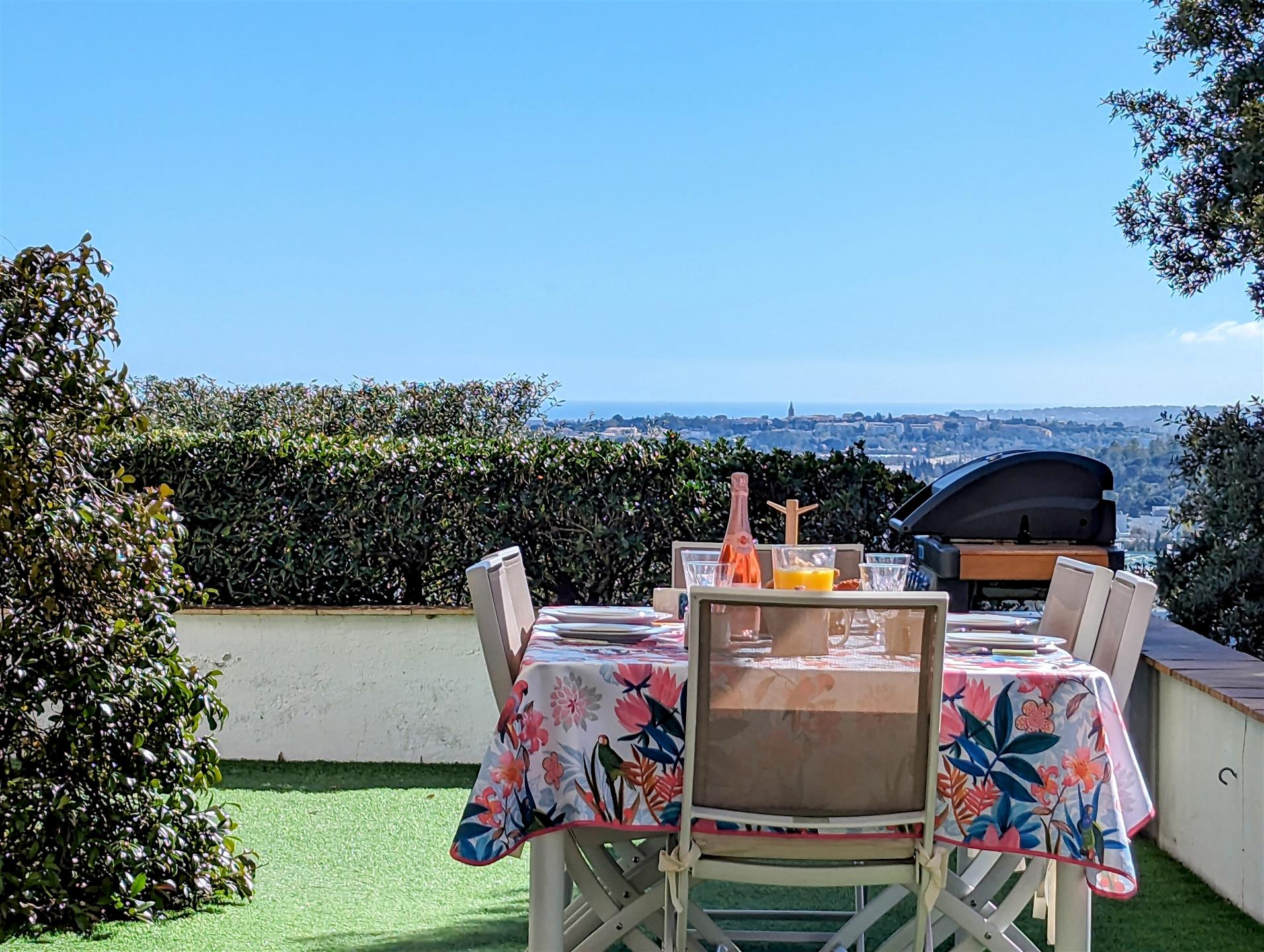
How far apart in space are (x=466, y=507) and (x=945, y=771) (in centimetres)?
349

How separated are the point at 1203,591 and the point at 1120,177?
90.1 inches

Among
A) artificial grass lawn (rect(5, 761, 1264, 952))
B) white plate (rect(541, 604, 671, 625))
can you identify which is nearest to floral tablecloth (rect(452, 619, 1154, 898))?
white plate (rect(541, 604, 671, 625))

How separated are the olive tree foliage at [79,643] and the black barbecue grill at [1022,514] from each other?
2.87 m

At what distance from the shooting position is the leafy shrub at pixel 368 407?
1151 centimetres

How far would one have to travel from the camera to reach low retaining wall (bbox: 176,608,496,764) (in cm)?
554

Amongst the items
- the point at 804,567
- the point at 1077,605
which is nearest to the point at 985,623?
the point at 1077,605

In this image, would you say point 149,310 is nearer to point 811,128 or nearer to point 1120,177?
point 811,128

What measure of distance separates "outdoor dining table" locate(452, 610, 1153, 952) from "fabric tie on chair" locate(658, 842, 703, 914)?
0.09 meters

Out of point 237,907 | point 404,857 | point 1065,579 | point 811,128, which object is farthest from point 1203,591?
point 811,128

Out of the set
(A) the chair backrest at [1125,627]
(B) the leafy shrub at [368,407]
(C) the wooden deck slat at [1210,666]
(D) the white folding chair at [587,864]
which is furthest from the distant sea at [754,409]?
(D) the white folding chair at [587,864]

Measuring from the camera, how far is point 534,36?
12328 millimetres

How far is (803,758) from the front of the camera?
2.38 metres

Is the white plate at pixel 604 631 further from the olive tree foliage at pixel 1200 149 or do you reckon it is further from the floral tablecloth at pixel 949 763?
the olive tree foliage at pixel 1200 149

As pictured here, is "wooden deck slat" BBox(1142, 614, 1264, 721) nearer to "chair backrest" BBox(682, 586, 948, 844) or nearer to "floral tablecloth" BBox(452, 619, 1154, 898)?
"floral tablecloth" BBox(452, 619, 1154, 898)
